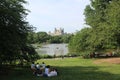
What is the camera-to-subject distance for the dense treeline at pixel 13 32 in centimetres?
2202

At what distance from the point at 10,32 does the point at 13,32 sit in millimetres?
266

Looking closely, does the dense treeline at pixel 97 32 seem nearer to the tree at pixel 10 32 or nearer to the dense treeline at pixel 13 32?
the dense treeline at pixel 13 32

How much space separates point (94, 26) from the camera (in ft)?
154

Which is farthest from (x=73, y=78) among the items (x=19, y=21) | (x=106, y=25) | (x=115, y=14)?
(x=106, y=25)

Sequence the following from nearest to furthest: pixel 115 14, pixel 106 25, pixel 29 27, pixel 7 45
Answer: pixel 7 45 → pixel 29 27 → pixel 115 14 → pixel 106 25

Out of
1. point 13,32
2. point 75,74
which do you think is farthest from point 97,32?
point 13,32

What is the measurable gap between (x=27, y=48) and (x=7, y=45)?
4512 mm

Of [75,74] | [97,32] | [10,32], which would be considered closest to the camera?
[75,74]

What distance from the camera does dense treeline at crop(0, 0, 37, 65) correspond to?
22016 mm

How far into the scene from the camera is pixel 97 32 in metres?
44.5

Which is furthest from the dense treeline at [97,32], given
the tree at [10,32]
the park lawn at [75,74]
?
the tree at [10,32]

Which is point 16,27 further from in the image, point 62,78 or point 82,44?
point 82,44

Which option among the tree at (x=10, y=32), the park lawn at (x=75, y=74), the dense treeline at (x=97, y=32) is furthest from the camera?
the dense treeline at (x=97, y=32)

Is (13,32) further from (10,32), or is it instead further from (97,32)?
(97,32)
